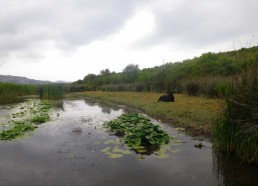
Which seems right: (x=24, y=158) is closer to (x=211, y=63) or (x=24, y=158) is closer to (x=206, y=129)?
(x=206, y=129)

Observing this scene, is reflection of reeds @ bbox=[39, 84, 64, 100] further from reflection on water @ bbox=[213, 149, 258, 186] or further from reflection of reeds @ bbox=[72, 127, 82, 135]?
reflection on water @ bbox=[213, 149, 258, 186]

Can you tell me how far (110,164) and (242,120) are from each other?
290cm

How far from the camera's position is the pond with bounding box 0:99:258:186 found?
4.54 m

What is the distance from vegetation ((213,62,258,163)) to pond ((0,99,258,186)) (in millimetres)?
306

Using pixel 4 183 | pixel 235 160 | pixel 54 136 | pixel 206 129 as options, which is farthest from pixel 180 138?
pixel 4 183

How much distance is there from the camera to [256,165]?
16.4ft

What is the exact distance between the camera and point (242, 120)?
489 cm

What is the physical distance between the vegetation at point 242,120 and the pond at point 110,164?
306 millimetres

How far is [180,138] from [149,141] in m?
1.18

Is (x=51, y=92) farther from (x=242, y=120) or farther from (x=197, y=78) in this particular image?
(x=242, y=120)

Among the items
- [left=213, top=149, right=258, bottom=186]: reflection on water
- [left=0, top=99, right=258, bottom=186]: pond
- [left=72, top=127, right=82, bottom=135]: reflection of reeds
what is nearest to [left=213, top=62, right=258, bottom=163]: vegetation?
[left=213, top=149, right=258, bottom=186]: reflection on water

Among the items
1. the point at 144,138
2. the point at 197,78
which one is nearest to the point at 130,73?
the point at 197,78

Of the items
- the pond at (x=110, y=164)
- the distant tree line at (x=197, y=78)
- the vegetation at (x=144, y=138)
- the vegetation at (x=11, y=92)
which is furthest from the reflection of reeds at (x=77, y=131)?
the vegetation at (x=11, y=92)

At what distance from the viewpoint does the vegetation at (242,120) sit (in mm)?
4836
